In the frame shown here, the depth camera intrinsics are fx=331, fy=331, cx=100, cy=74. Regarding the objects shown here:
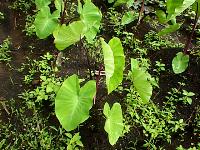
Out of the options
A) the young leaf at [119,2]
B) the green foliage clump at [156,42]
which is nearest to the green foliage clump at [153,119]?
the green foliage clump at [156,42]

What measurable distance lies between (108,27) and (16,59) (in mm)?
1119

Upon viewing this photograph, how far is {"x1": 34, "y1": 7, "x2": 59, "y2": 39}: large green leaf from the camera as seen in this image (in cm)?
291

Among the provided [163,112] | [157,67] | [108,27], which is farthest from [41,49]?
[163,112]

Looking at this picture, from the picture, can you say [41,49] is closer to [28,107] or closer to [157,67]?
[28,107]

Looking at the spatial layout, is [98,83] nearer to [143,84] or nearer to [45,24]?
[143,84]

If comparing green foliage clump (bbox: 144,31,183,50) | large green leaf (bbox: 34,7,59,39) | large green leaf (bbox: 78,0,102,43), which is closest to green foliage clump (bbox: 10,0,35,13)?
large green leaf (bbox: 34,7,59,39)

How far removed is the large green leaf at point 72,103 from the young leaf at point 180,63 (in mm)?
1201

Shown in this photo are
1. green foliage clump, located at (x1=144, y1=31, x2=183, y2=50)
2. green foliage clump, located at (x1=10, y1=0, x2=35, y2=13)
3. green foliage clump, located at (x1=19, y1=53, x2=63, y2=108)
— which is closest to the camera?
green foliage clump, located at (x1=19, y1=53, x2=63, y2=108)

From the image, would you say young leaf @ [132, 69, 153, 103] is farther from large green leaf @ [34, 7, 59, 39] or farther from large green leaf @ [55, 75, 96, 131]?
large green leaf @ [34, 7, 59, 39]

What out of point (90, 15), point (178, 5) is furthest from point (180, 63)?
point (90, 15)

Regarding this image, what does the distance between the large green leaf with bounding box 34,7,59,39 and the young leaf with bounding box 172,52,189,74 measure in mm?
1212

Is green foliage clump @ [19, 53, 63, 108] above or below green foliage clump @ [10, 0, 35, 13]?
below

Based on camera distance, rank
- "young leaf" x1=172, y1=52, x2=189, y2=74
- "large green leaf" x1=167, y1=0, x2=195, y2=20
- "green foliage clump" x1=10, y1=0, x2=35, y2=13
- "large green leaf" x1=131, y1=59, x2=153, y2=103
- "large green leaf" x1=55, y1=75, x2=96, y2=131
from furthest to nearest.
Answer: "green foliage clump" x1=10, y1=0, x2=35, y2=13, "young leaf" x1=172, y1=52, x2=189, y2=74, "large green leaf" x1=167, y1=0, x2=195, y2=20, "large green leaf" x1=131, y1=59, x2=153, y2=103, "large green leaf" x1=55, y1=75, x2=96, y2=131

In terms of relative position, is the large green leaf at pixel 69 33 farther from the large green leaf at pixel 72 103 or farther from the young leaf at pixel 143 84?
the young leaf at pixel 143 84
